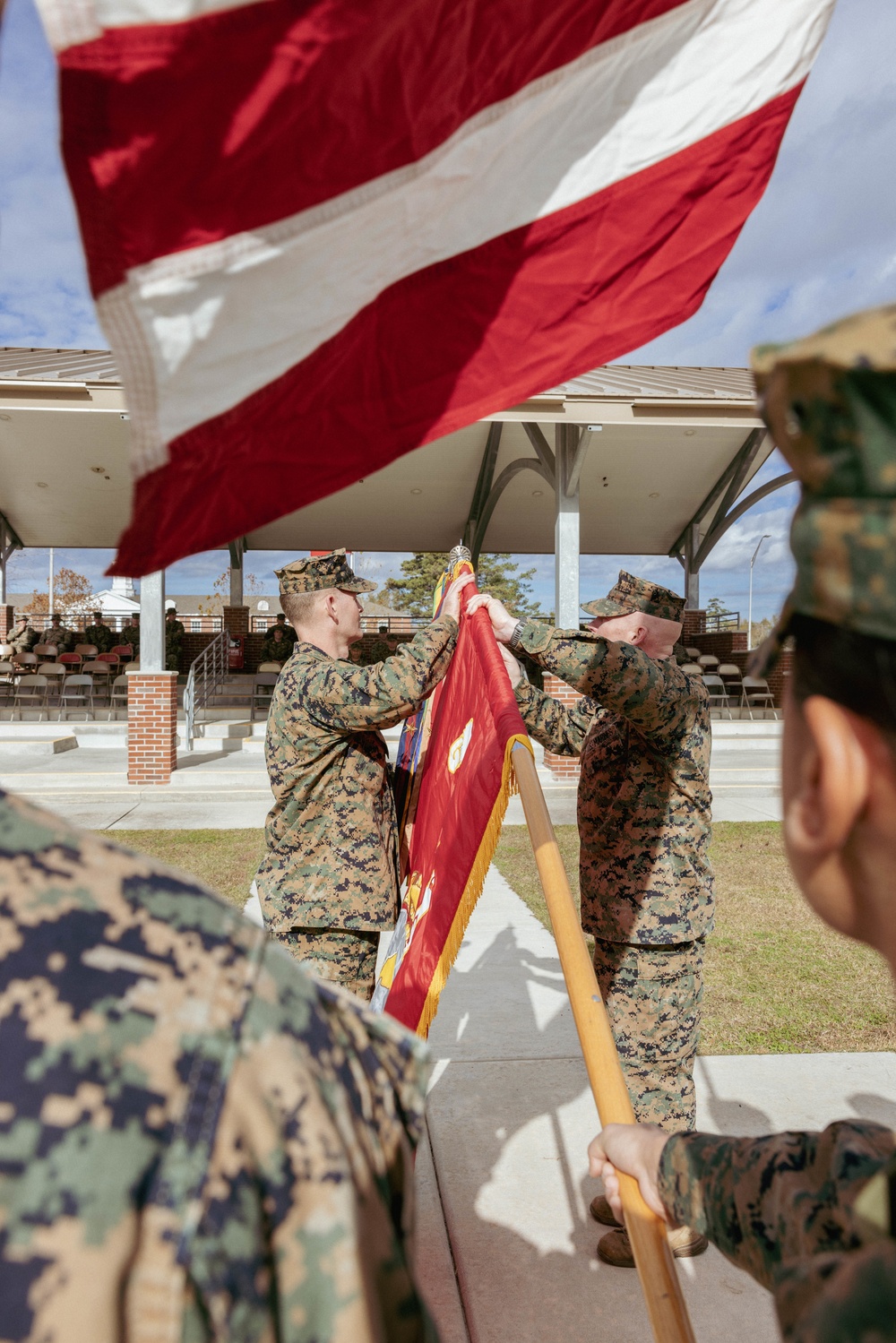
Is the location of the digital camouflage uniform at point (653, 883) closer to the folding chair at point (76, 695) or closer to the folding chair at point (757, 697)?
the folding chair at point (76, 695)

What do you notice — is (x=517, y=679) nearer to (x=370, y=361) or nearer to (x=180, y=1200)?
(x=370, y=361)

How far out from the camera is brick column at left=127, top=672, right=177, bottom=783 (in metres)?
11.1

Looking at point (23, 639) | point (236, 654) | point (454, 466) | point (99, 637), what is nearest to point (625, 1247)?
point (454, 466)

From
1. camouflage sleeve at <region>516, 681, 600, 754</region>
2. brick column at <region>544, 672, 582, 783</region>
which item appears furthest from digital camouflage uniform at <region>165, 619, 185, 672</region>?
camouflage sleeve at <region>516, 681, 600, 754</region>

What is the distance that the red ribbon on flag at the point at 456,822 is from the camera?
2.22 meters

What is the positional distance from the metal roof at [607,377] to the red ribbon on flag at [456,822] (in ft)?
22.7

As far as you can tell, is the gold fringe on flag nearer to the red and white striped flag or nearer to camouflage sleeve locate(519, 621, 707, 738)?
camouflage sleeve locate(519, 621, 707, 738)

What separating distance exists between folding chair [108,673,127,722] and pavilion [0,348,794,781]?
3.15 m

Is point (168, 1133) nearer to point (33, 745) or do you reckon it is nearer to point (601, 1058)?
point (601, 1058)

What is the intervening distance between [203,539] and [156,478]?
0.45 ft

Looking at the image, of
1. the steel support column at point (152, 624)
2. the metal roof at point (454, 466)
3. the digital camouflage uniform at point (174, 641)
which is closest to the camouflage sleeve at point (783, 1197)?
the metal roof at point (454, 466)

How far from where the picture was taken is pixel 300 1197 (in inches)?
24.7

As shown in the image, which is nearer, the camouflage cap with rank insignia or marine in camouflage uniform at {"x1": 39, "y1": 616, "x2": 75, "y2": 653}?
Answer: the camouflage cap with rank insignia

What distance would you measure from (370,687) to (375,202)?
152 centimetres
